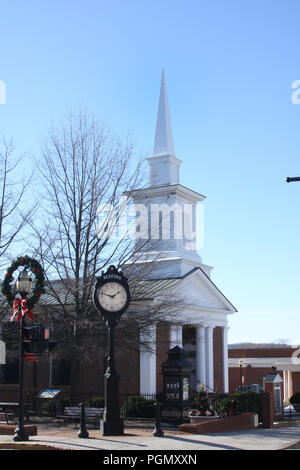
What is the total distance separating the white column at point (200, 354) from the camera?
37.2m

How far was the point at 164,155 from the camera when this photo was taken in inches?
1553

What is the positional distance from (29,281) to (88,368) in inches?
752

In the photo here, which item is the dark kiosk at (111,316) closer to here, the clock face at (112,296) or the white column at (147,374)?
the clock face at (112,296)

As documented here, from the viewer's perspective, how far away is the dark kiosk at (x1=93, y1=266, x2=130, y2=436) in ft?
50.6

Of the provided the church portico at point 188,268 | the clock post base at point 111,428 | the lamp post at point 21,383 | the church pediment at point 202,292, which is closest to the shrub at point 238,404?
the clock post base at point 111,428

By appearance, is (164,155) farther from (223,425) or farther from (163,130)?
(223,425)

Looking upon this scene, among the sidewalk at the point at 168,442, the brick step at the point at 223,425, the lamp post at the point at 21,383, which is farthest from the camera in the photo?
the brick step at the point at 223,425

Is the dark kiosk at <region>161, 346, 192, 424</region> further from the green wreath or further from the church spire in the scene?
the church spire

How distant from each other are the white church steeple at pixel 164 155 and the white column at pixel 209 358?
1047 centimetres

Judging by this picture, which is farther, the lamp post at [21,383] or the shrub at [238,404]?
the shrub at [238,404]

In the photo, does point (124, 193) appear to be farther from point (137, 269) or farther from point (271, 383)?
point (271, 383)

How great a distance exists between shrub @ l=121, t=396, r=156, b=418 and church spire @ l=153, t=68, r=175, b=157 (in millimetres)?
20216

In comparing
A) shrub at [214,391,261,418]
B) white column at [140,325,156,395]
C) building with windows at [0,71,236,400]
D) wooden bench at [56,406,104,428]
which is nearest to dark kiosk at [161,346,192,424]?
shrub at [214,391,261,418]

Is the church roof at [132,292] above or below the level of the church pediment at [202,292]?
below
